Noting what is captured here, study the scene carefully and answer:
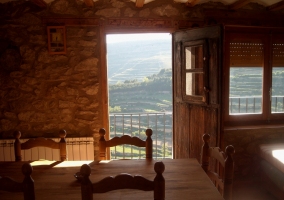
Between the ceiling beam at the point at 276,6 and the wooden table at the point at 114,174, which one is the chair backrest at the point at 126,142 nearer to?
the wooden table at the point at 114,174

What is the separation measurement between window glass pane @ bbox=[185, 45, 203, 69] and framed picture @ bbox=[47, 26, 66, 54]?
159 centimetres

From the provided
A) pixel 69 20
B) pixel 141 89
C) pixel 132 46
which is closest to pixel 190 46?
pixel 69 20

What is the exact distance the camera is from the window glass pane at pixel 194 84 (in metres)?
3.19

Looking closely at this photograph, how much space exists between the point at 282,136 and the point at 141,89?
183 inches

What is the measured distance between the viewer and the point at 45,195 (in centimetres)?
154

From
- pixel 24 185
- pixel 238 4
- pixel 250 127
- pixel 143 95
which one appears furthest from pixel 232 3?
pixel 143 95

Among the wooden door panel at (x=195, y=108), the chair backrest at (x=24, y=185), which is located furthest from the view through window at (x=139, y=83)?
the chair backrest at (x=24, y=185)

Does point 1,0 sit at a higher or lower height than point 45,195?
higher

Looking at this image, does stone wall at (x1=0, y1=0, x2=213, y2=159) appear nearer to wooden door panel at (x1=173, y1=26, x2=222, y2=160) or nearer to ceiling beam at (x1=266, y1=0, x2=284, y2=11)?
wooden door panel at (x1=173, y1=26, x2=222, y2=160)

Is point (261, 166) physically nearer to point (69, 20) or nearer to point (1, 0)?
point (69, 20)

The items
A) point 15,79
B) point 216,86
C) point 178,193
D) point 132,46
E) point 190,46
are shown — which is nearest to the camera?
point 178,193

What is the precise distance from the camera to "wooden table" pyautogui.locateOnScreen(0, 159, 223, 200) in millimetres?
1520

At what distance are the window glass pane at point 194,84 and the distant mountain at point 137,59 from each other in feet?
14.2

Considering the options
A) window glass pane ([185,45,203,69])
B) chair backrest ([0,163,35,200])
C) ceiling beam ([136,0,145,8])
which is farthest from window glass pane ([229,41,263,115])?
chair backrest ([0,163,35,200])
